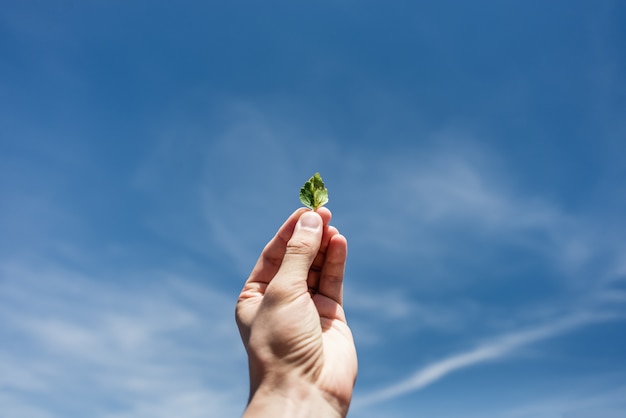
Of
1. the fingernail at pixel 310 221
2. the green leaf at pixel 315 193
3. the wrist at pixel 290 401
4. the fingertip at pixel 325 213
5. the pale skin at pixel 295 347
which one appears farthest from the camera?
the green leaf at pixel 315 193

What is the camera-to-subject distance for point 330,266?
420 inches

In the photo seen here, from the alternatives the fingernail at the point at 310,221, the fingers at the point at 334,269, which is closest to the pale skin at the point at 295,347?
the fingernail at the point at 310,221

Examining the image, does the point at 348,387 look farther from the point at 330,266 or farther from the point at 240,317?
the point at 330,266

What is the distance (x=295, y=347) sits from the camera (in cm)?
763

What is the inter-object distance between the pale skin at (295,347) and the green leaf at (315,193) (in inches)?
49.5

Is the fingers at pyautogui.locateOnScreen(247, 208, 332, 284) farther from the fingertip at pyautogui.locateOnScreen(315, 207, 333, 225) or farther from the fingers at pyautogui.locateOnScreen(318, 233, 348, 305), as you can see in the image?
the fingers at pyautogui.locateOnScreen(318, 233, 348, 305)

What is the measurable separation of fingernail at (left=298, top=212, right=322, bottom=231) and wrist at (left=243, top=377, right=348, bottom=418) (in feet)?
10.8

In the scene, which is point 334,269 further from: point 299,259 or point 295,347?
point 295,347

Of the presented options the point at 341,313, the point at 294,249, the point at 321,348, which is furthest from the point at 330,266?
the point at 321,348

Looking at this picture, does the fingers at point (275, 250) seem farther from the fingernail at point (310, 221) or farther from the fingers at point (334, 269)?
the fingers at point (334, 269)

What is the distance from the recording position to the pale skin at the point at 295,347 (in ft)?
23.9

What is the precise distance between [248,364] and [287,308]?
134cm

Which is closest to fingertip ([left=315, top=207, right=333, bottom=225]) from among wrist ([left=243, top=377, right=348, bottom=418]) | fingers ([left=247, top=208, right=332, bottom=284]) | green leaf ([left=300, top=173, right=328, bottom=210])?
fingers ([left=247, top=208, right=332, bottom=284])

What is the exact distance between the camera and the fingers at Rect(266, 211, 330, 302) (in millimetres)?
8078
